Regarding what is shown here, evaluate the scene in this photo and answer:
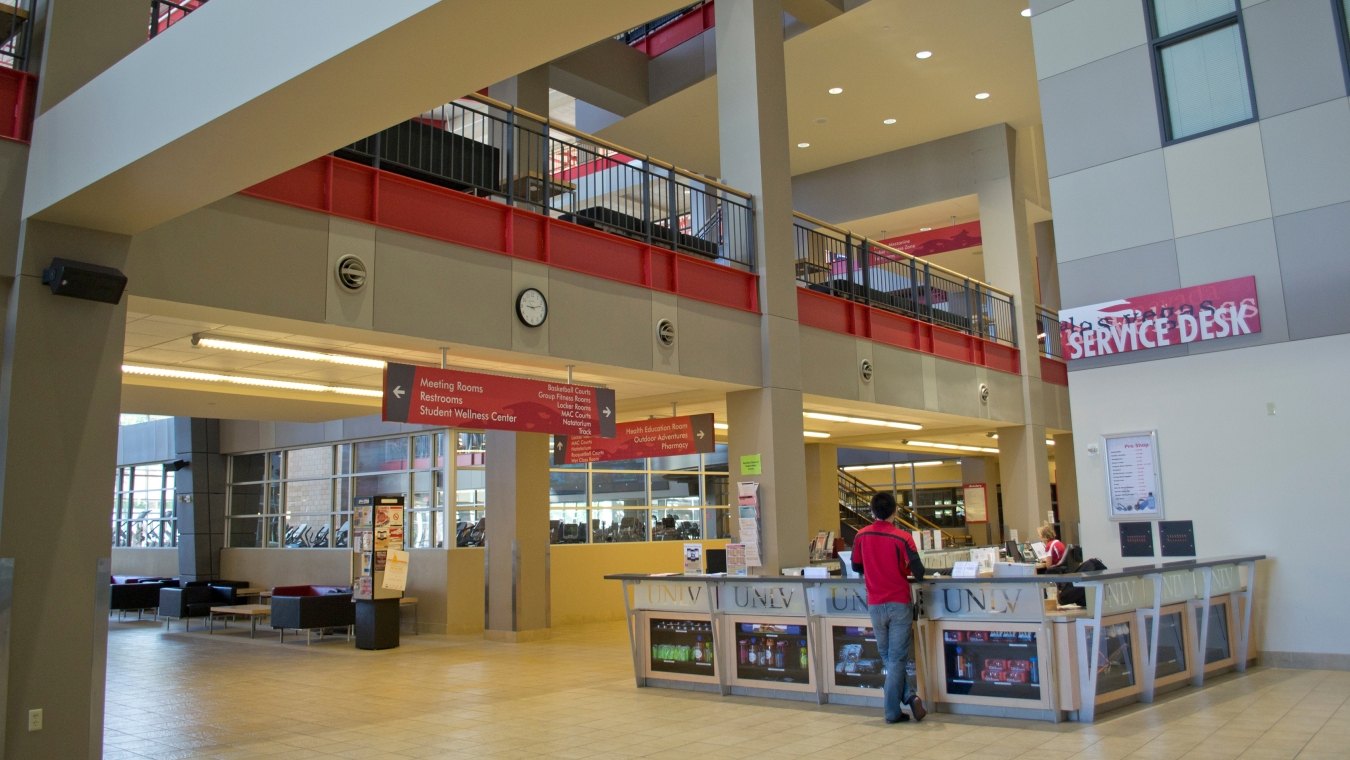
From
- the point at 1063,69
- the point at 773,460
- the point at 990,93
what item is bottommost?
the point at 773,460

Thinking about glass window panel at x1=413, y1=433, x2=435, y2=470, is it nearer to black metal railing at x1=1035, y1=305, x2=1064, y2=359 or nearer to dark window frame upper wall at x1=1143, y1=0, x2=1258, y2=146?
dark window frame upper wall at x1=1143, y1=0, x2=1258, y2=146

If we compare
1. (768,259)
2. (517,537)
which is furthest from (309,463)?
(768,259)

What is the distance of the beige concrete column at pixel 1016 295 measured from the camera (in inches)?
687

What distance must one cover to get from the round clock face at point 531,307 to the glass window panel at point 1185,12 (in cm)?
704

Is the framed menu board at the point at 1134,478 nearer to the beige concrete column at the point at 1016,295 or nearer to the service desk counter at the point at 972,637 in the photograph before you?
the service desk counter at the point at 972,637

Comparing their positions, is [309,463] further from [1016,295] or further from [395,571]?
[1016,295]

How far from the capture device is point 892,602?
7.25 metres

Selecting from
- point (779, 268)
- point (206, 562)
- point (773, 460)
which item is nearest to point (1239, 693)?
point (773, 460)

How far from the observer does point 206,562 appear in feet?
63.8

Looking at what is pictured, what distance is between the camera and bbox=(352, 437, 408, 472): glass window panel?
1602 centimetres

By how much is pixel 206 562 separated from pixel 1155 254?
17.9 metres

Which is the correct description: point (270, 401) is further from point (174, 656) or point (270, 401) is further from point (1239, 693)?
point (1239, 693)

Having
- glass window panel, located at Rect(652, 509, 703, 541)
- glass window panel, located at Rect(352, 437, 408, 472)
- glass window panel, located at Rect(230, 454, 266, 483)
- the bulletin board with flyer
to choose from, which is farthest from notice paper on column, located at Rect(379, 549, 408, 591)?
glass window panel, located at Rect(230, 454, 266, 483)

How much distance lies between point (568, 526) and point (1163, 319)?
390 inches
